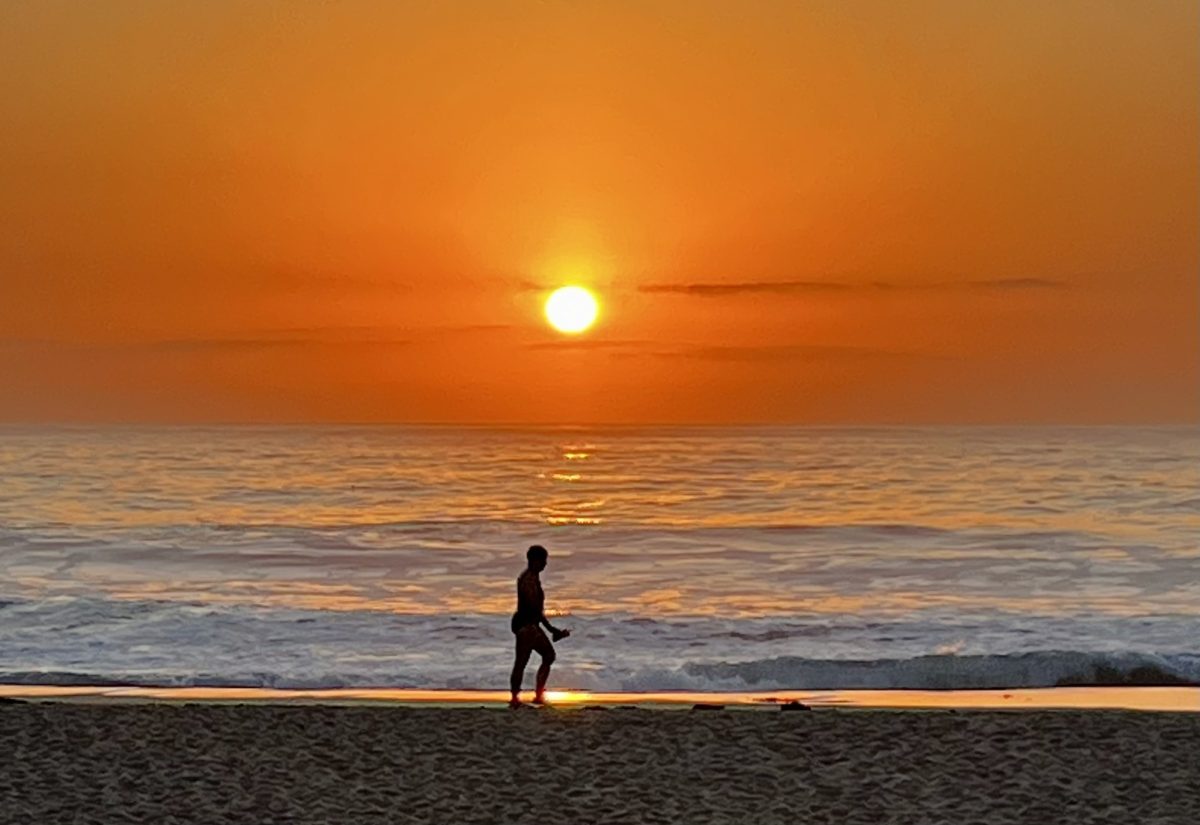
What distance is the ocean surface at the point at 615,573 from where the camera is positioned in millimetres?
20781

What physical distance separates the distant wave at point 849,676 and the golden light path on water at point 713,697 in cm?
73

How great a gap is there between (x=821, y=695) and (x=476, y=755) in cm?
621

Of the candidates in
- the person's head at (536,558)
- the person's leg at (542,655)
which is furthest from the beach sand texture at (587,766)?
the person's head at (536,558)

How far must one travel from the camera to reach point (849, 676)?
65.7 feet

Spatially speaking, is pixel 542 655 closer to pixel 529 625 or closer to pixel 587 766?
pixel 529 625

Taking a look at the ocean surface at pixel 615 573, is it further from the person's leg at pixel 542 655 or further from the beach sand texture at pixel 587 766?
the beach sand texture at pixel 587 766

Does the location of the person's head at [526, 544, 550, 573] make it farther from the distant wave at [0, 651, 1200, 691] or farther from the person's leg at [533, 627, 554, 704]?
the distant wave at [0, 651, 1200, 691]

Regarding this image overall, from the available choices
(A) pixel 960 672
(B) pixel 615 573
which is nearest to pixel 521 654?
(A) pixel 960 672

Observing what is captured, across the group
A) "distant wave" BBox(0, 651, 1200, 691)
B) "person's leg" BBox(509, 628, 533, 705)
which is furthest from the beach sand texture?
"distant wave" BBox(0, 651, 1200, 691)

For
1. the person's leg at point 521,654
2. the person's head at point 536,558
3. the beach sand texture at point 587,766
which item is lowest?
the beach sand texture at point 587,766

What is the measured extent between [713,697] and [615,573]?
62.0ft

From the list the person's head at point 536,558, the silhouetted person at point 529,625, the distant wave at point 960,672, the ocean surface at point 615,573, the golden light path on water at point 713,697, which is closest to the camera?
the person's head at point 536,558

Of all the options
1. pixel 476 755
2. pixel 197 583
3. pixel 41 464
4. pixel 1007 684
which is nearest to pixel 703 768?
pixel 476 755

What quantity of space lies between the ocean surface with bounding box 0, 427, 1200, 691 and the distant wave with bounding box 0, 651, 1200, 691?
0.21 ft
